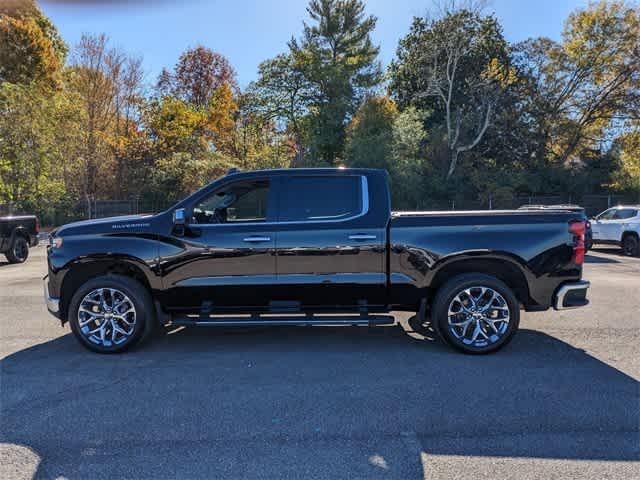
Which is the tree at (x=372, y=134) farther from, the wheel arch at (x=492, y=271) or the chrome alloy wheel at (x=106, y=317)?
the chrome alloy wheel at (x=106, y=317)

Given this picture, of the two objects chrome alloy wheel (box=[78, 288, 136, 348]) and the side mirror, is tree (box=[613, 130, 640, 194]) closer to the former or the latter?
the side mirror

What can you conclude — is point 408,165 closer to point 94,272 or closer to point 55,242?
point 94,272

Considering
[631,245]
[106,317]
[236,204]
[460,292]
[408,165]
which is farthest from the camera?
[408,165]

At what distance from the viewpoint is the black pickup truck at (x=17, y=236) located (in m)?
12.4

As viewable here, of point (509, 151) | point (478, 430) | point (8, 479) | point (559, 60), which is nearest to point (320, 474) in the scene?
point (478, 430)

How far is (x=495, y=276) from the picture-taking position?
17.6 ft

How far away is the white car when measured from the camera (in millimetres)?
14633

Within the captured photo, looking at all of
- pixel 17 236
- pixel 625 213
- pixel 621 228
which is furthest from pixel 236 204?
pixel 625 213

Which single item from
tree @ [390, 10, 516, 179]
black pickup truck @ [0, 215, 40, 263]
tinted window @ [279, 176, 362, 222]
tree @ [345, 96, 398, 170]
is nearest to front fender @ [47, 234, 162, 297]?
tinted window @ [279, 176, 362, 222]

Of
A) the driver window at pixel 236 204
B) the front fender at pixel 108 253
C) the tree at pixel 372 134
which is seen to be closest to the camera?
the front fender at pixel 108 253

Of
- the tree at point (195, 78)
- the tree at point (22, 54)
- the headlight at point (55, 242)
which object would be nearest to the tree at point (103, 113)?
the tree at point (22, 54)

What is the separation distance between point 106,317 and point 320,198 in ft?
8.91

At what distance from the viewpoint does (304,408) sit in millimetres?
3873

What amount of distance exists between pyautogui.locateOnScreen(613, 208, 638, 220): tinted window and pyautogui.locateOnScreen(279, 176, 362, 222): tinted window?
1342cm
